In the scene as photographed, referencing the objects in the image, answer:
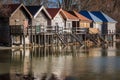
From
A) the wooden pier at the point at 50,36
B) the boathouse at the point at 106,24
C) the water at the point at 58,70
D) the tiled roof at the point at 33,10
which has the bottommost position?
Answer: the water at the point at 58,70

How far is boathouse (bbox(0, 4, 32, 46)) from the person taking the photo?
67688 millimetres

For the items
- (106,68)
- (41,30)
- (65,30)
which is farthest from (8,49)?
(106,68)

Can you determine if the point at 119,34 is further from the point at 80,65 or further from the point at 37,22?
the point at 80,65

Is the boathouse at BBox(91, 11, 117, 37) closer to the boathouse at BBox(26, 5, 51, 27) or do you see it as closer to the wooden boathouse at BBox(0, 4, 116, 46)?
the wooden boathouse at BBox(0, 4, 116, 46)

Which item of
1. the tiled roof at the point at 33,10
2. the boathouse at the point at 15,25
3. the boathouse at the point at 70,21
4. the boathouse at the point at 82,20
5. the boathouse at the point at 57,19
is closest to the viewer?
the boathouse at the point at 15,25

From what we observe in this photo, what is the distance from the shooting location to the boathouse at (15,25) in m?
67.7

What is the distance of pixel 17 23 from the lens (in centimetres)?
7056

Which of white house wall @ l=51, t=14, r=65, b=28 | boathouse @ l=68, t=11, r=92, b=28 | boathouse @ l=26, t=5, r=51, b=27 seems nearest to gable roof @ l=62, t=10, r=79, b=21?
white house wall @ l=51, t=14, r=65, b=28

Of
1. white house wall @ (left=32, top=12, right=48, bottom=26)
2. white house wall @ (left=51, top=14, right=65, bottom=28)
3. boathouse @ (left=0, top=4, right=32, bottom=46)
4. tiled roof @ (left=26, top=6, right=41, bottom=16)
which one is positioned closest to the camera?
boathouse @ (left=0, top=4, right=32, bottom=46)

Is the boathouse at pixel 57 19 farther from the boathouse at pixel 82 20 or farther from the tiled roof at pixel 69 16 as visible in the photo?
the boathouse at pixel 82 20

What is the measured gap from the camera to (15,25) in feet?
223

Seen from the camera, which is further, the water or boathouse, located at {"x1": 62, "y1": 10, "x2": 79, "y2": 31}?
boathouse, located at {"x1": 62, "y1": 10, "x2": 79, "y2": 31}

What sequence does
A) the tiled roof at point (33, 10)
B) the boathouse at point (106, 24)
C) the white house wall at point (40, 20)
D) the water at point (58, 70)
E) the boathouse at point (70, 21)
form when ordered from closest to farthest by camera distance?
the water at point (58, 70) < the tiled roof at point (33, 10) < the white house wall at point (40, 20) < the boathouse at point (70, 21) < the boathouse at point (106, 24)

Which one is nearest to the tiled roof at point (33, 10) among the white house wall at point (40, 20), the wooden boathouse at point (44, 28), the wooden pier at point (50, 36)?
the wooden boathouse at point (44, 28)
